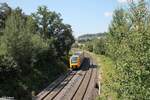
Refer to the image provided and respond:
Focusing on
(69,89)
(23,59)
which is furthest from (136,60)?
(23,59)

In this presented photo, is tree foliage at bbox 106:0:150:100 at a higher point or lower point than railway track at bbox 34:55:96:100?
higher

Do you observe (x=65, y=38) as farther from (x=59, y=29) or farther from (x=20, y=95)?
(x=20, y=95)

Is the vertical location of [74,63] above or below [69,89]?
above

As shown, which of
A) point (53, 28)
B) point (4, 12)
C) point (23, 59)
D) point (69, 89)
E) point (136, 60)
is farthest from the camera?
point (53, 28)

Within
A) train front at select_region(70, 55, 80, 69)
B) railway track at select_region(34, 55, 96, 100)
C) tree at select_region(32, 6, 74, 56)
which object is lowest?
railway track at select_region(34, 55, 96, 100)

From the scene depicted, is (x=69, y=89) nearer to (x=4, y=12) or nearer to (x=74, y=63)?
(x=74, y=63)

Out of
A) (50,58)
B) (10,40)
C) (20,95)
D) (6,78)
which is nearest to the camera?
(20,95)

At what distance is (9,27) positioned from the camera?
40781 mm

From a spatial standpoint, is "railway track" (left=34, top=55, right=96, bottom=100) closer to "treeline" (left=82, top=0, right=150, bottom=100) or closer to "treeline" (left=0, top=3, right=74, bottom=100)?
"treeline" (left=0, top=3, right=74, bottom=100)

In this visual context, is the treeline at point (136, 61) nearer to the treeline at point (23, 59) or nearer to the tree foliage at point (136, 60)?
the tree foliage at point (136, 60)

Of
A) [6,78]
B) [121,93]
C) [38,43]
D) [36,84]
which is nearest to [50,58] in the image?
[38,43]

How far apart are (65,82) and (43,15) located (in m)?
26.2

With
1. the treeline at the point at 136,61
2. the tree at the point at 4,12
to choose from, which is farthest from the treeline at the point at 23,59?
the treeline at the point at 136,61

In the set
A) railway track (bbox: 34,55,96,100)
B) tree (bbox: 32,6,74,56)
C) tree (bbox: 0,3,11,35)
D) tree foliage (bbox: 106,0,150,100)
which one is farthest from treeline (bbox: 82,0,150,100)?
tree (bbox: 32,6,74,56)
